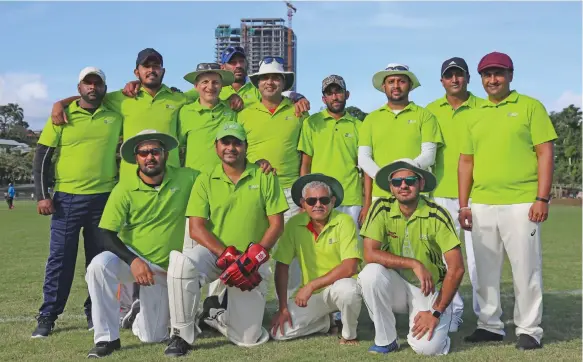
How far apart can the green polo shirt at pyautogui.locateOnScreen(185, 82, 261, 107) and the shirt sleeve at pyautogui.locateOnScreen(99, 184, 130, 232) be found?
1949 millimetres

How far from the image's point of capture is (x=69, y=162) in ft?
21.3

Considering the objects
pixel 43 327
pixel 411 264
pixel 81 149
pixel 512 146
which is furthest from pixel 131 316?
pixel 512 146

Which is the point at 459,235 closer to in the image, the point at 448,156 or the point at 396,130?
the point at 448,156

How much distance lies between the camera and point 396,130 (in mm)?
6555

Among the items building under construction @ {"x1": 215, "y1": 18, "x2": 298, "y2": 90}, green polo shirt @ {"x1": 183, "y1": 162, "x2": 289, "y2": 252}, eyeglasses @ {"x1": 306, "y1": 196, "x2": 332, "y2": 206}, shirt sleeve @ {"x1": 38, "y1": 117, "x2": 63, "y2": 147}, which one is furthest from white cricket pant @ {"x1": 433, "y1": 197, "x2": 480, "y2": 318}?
building under construction @ {"x1": 215, "y1": 18, "x2": 298, "y2": 90}

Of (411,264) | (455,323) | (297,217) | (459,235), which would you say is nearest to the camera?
(411,264)

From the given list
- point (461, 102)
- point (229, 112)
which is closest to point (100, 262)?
point (229, 112)

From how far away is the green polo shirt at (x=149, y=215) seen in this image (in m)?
5.85

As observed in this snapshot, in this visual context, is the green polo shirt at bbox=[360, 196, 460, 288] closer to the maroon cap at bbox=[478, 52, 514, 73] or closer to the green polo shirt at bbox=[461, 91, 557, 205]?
the green polo shirt at bbox=[461, 91, 557, 205]

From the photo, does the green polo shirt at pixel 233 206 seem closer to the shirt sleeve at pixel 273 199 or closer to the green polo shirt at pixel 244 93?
the shirt sleeve at pixel 273 199

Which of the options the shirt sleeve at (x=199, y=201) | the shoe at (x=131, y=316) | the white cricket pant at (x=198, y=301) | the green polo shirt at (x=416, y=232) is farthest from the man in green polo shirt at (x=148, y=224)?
the green polo shirt at (x=416, y=232)

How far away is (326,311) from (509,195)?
1994mm

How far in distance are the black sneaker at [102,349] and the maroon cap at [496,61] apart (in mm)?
4083

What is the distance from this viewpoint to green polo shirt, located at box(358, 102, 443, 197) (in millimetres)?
6516
